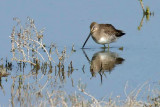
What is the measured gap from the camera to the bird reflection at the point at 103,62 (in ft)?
38.5

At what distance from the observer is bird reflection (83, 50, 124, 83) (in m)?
11.7

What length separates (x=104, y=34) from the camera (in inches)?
588

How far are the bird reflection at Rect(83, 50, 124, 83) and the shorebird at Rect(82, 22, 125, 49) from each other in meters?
0.81

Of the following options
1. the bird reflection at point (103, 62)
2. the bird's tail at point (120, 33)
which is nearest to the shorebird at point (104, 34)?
the bird's tail at point (120, 33)

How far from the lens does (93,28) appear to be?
15.0 metres

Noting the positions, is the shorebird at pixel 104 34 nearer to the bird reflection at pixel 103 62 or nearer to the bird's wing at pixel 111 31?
the bird's wing at pixel 111 31

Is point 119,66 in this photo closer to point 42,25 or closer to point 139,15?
point 42,25

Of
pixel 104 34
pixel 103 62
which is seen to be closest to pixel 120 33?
pixel 104 34

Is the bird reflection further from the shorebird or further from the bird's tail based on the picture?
the bird's tail

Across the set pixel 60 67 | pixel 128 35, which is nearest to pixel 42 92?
pixel 60 67

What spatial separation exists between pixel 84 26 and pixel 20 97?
303 inches

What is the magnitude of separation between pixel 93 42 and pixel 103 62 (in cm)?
332

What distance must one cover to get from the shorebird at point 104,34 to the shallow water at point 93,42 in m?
0.26

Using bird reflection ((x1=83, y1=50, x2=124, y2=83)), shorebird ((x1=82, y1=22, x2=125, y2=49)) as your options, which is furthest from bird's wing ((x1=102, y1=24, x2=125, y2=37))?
bird reflection ((x1=83, y1=50, x2=124, y2=83))
